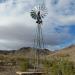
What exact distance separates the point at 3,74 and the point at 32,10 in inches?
282

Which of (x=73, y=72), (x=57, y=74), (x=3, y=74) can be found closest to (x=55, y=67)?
(x=57, y=74)

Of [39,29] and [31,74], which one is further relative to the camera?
[39,29]

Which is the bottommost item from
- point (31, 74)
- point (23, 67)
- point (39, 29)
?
point (31, 74)

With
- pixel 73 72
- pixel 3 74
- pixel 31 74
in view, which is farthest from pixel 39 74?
pixel 3 74

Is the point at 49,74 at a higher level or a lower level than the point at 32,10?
lower

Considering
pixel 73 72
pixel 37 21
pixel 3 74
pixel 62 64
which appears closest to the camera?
pixel 73 72

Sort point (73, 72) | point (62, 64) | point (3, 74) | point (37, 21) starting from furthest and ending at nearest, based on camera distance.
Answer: point (3, 74), point (37, 21), point (62, 64), point (73, 72)

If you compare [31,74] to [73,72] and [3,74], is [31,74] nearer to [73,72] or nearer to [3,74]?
[73,72]

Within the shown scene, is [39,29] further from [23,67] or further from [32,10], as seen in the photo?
[23,67]

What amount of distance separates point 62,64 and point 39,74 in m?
2.24

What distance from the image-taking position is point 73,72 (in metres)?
23.1

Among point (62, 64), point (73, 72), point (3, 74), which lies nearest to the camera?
point (73, 72)

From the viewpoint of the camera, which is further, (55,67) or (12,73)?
(12,73)

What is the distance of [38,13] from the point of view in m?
29.3
